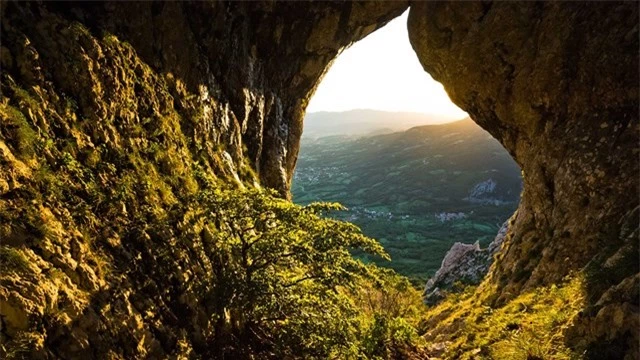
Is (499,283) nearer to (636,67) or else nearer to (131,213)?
(636,67)

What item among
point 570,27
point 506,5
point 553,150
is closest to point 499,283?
point 553,150

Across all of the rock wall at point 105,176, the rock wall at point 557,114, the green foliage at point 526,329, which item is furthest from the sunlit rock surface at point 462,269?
the rock wall at point 105,176

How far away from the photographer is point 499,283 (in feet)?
106

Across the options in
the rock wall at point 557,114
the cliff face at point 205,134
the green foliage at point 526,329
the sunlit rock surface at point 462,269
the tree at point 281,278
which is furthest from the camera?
the sunlit rock surface at point 462,269

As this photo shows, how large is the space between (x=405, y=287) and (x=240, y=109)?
35.1 metres

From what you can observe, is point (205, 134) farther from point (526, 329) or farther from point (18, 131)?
point (526, 329)

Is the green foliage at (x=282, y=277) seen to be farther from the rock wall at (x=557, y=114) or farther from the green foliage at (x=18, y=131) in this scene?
the rock wall at (x=557, y=114)

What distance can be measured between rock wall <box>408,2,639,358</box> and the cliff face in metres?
0.13

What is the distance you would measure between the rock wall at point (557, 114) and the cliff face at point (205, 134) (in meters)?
0.13

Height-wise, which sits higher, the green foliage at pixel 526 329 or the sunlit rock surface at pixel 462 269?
the green foliage at pixel 526 329

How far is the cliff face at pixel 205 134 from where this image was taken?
40.5 feet

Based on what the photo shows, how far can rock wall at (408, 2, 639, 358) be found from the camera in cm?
2417

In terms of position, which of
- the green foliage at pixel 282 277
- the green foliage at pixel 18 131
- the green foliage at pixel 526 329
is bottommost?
the green foliage at pixel 526 329

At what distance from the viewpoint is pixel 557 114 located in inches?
1219
